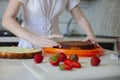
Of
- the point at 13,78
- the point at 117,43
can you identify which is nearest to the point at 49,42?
the point at 13,78

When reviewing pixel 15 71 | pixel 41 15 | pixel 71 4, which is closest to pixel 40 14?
pixel 41 15

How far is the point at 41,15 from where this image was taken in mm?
1470

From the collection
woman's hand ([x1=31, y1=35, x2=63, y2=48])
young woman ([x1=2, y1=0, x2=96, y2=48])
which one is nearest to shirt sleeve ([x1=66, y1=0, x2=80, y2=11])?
young woman ([x1=2, y1=0, x2=96, y2=48])

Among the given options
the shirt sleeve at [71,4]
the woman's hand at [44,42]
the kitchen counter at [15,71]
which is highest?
the shirt sleeve at [71,4]

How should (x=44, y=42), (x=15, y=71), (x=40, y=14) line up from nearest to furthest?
(x=15, y=71) < (x=44, y=42) < (x=40, y=14)

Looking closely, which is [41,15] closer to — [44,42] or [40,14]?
[40,14]

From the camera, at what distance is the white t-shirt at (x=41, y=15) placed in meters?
1.44

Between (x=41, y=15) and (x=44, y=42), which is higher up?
(x=41, y=15)

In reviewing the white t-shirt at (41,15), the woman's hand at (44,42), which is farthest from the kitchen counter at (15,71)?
the white t-shirt at (41,15)

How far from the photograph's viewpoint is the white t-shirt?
144cm

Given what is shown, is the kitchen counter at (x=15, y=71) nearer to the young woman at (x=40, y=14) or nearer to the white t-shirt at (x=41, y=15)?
the young woman at (x=40, y=14)

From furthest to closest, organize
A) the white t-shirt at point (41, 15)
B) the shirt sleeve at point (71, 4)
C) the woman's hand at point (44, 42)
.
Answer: the shirt sleeve at point (71, 4)
the white t-shirt at point (41, 15)
the woman's hand at point (44, 42)

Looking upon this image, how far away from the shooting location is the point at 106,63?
99 cm

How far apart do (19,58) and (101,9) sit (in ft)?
5.92
